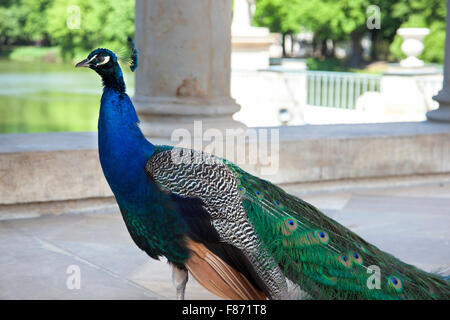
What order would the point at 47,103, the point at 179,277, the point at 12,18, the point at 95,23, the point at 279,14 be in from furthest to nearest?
the point at 12,18 → the point at 95,23 → the point at 279,14 → the point at 47,103 → the point at 179,277

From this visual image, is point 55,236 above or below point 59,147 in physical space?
below

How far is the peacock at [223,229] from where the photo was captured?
3.59 m

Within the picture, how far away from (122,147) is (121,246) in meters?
2.09

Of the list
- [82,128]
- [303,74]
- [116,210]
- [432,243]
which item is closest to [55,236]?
[116,210]

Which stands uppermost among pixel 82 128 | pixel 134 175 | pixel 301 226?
pixel 134 175

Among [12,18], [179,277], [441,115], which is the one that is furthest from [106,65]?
[12,18]

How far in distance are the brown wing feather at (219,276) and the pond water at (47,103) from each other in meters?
17.0

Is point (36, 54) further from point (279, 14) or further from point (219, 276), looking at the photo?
point (219, 276)

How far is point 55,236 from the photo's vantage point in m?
5.98

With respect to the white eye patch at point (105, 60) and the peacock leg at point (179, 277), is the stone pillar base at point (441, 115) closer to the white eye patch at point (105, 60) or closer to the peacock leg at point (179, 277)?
the peacock leg at point (179, 277)

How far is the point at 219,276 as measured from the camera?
3639mm

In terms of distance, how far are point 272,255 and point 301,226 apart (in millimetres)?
241
